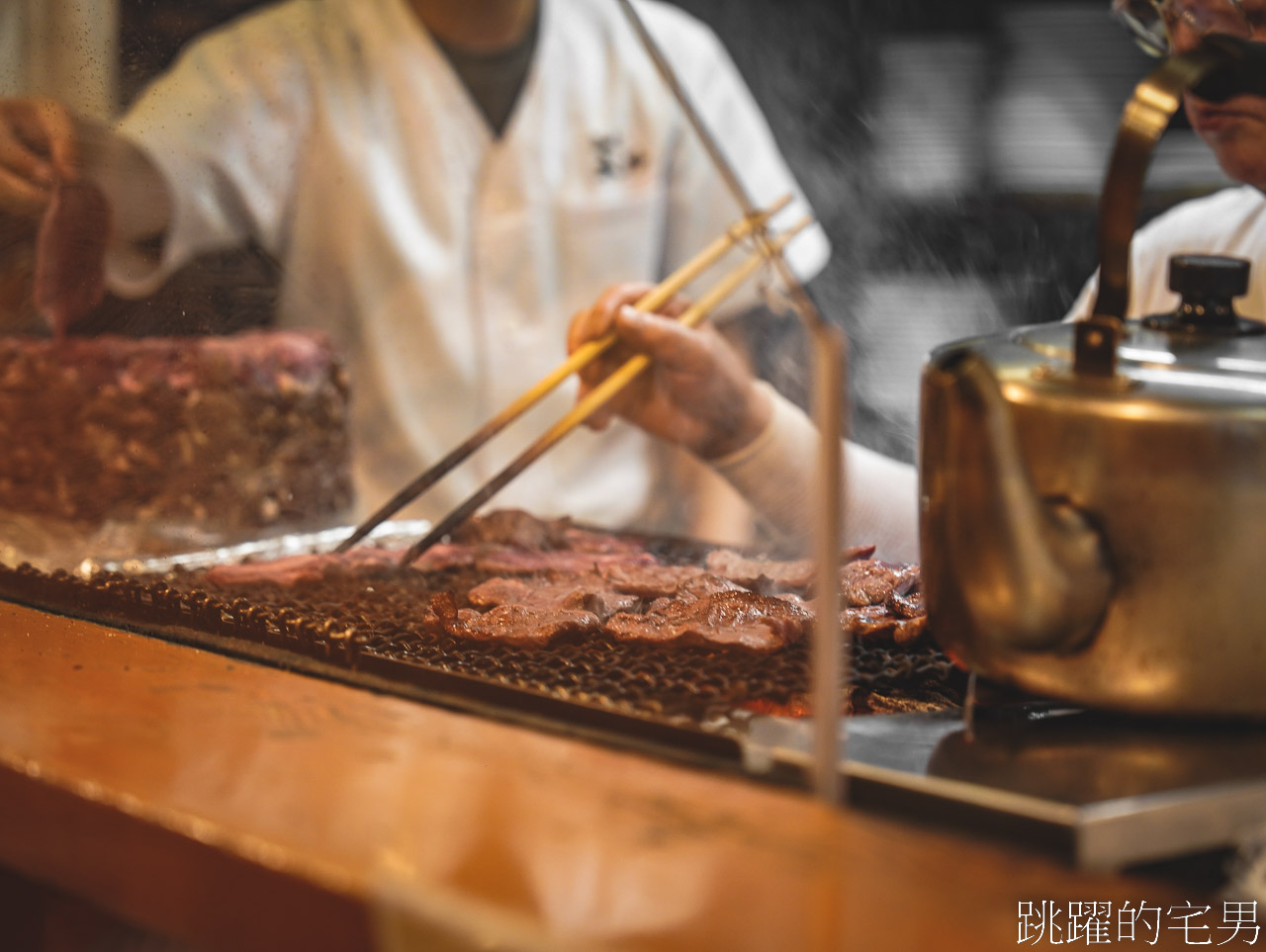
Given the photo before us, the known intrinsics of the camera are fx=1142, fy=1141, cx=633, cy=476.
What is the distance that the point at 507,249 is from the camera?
8.59 ft

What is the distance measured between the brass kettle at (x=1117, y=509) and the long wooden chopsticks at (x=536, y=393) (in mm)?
909

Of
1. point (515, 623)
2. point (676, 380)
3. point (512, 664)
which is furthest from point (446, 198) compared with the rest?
point (512, 664)

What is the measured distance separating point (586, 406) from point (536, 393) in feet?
0.31

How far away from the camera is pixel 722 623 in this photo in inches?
50.6

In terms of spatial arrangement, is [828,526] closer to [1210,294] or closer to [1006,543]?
[1006,543]

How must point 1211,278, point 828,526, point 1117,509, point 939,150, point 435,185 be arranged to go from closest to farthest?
point 828,526 < point 1117,509 < point 1211,278 < point 435,185 < point 939,150

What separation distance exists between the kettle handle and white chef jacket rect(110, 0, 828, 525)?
2.84ft

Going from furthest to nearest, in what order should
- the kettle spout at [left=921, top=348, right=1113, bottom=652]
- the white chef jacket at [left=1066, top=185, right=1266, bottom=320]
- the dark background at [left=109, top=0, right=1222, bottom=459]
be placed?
1. the dark background at [left=109, top=0, right=1222, bottom=459]
2. the white chef jacket at [left=1066, top=185, right=1266, bottom=320]
3. the kettle spout at [left=921, top=348, right=1113, bottom=652]

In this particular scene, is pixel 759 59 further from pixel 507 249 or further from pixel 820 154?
pixel 507 249

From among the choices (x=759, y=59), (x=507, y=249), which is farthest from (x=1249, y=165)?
(x=759, y=59)

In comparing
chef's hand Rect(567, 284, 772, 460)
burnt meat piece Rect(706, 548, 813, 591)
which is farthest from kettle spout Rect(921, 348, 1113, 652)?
chef's hand Rect(567, 284, 772, 460)

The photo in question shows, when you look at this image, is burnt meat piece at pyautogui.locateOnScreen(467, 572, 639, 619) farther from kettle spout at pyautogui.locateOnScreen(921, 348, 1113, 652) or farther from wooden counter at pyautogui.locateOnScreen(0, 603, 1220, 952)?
kettle spout at pyautogui.locateOnScreen(921, 348, 1113, 652)

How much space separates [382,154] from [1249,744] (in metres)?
2.10

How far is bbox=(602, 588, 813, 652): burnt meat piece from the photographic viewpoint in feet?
4.08
